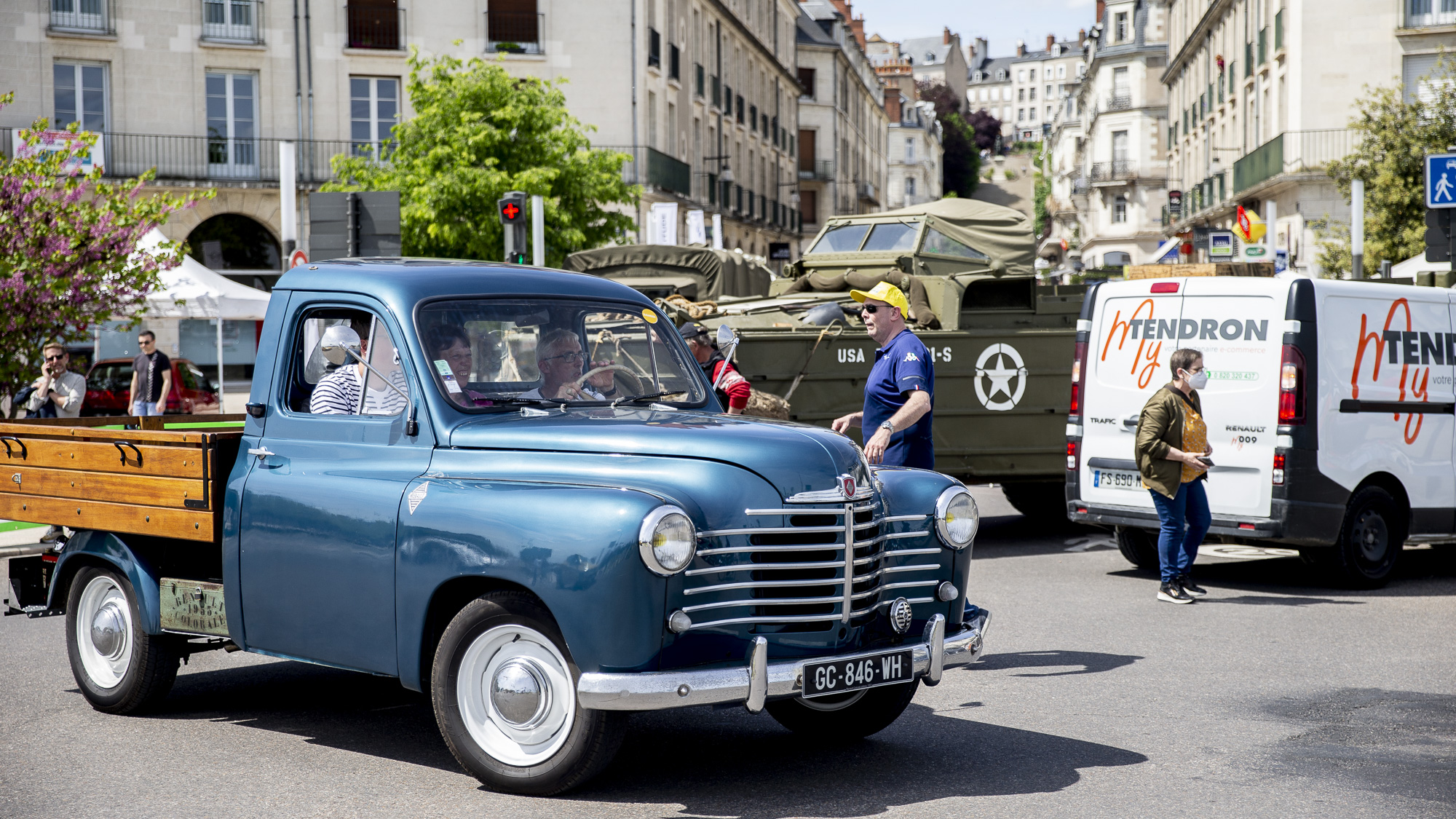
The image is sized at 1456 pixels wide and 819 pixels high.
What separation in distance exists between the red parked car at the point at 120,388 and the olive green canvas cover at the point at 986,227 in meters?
A: 11.8

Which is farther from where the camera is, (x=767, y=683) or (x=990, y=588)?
(x=990, y=588)

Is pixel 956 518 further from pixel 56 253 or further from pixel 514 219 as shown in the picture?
pixel 56 253

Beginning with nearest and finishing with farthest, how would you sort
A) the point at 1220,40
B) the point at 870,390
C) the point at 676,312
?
the point at 870,390 → the point at 676,312 → the point at 1220,40

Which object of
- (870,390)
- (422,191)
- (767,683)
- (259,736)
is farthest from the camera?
(422,191)

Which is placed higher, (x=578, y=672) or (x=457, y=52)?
(x=457, y=52)

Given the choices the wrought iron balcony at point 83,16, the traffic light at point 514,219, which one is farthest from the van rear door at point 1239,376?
the wrought iron balcony at point 83,16

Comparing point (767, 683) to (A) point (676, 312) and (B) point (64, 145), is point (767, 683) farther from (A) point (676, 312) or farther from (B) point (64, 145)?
(B) point (64, 145)

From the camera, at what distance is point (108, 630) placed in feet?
24.0

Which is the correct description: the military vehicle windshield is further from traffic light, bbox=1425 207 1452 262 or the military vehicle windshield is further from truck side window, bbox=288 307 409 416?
truck side window, bbox=288 307 409 416

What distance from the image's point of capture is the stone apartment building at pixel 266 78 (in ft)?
118

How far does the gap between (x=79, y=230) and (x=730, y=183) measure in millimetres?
38484

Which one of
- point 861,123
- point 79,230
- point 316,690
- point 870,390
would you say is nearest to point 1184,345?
point 870,390

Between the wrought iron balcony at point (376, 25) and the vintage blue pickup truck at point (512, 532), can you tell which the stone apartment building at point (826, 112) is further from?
the vintage blue pickup truck at point (512, 532)

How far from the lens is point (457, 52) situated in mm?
38906
